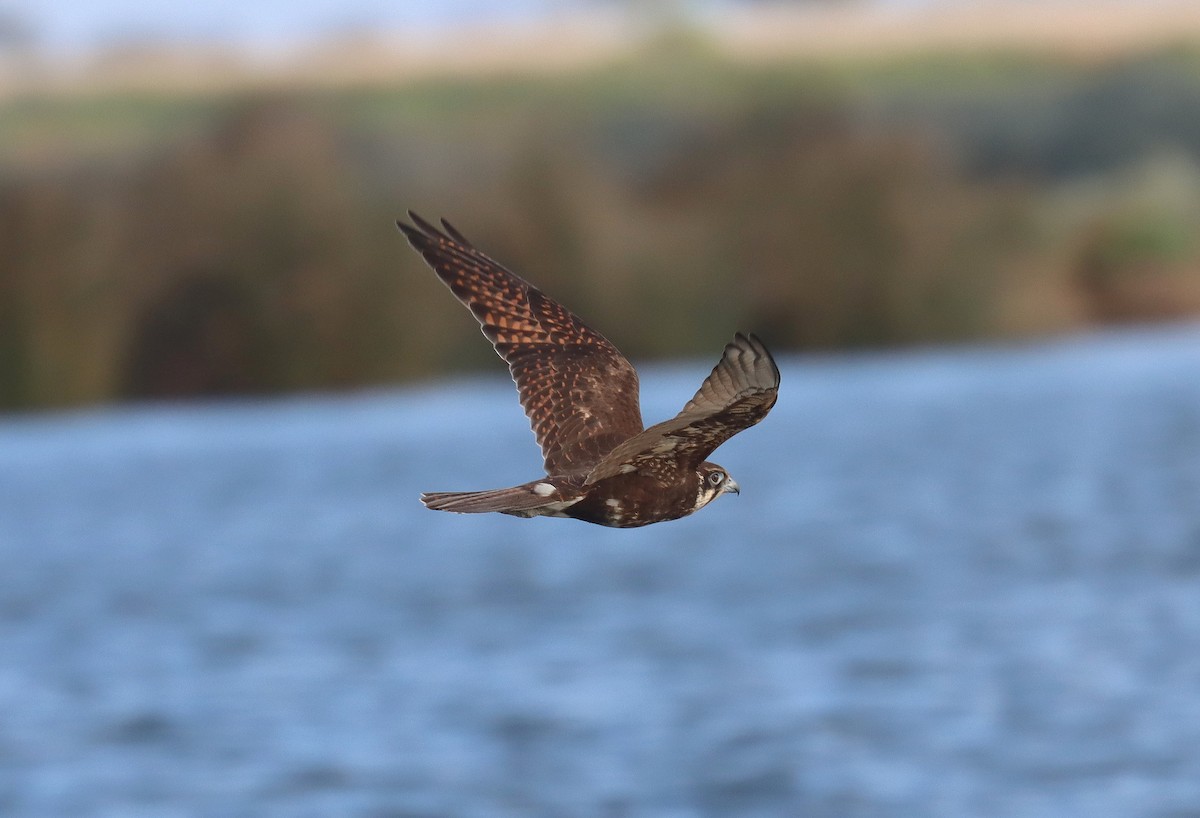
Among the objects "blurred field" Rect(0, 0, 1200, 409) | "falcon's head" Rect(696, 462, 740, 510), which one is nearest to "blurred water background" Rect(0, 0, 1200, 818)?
"blurred field" Rect(0, 0, 1200, 409)

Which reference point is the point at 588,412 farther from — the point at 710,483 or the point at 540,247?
the point at 540,247

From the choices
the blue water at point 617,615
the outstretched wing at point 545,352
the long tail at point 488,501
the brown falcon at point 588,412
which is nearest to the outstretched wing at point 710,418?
the brown falcon at point 588,412

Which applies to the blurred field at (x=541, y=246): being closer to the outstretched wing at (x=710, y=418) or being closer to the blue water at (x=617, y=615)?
the blue water at (x=617, y=615)

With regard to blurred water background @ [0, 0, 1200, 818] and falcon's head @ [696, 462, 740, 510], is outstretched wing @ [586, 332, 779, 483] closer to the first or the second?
falcon's head @ [696, 462, 740, 510]

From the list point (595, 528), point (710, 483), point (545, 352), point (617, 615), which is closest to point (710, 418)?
point (710, 483)

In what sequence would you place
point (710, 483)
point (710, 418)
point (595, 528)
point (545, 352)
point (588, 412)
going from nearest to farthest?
point (710, 418) < point (710, 483) < point (588, 412) < point (545, 352) < point (595, 528)

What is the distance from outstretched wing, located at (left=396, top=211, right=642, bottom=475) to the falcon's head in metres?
0.73

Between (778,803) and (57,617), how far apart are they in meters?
7.34

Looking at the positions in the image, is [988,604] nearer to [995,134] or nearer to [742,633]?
[742,633]

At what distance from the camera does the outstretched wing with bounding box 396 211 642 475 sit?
7910 millimetres

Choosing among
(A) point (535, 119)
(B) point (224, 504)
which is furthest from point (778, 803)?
(A) point (535, 119)

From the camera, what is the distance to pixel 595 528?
22.0 meters

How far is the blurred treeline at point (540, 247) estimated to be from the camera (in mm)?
22234

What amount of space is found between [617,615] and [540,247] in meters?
8.03
